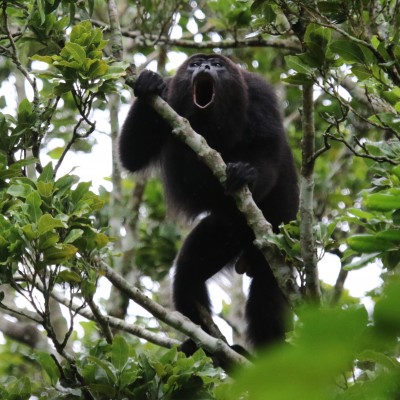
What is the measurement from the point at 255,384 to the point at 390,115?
8.41 feet

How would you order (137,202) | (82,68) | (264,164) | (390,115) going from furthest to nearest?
(137,202) → (264,164) → (82,68) → (390,115)

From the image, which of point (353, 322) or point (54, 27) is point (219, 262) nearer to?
point (54, 27)

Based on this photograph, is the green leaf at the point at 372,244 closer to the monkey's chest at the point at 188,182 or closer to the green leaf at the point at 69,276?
the green leaf at the point at 69,276

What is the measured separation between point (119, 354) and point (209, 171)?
2096 mm

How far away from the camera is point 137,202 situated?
6.05 m

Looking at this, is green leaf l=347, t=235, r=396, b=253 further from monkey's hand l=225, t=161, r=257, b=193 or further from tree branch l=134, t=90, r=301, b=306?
monkey's hand l=225, t=161, r=257, b=193

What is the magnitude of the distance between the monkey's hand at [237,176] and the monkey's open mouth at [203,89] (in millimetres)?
1134

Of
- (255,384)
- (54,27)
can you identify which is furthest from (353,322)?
(54,27)

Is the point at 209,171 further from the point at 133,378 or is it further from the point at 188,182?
the point at 133,378

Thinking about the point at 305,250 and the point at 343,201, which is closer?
the point at 305,250

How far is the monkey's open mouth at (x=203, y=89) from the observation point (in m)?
4.69

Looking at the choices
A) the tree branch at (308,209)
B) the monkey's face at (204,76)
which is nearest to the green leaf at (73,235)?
the tree branch at (308,209)

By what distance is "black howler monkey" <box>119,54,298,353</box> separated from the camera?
467cm

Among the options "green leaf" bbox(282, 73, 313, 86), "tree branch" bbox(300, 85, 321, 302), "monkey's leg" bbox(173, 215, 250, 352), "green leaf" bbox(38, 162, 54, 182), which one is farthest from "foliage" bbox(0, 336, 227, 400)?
"monkey's leg" bbox(173, 215, 250, 352)
